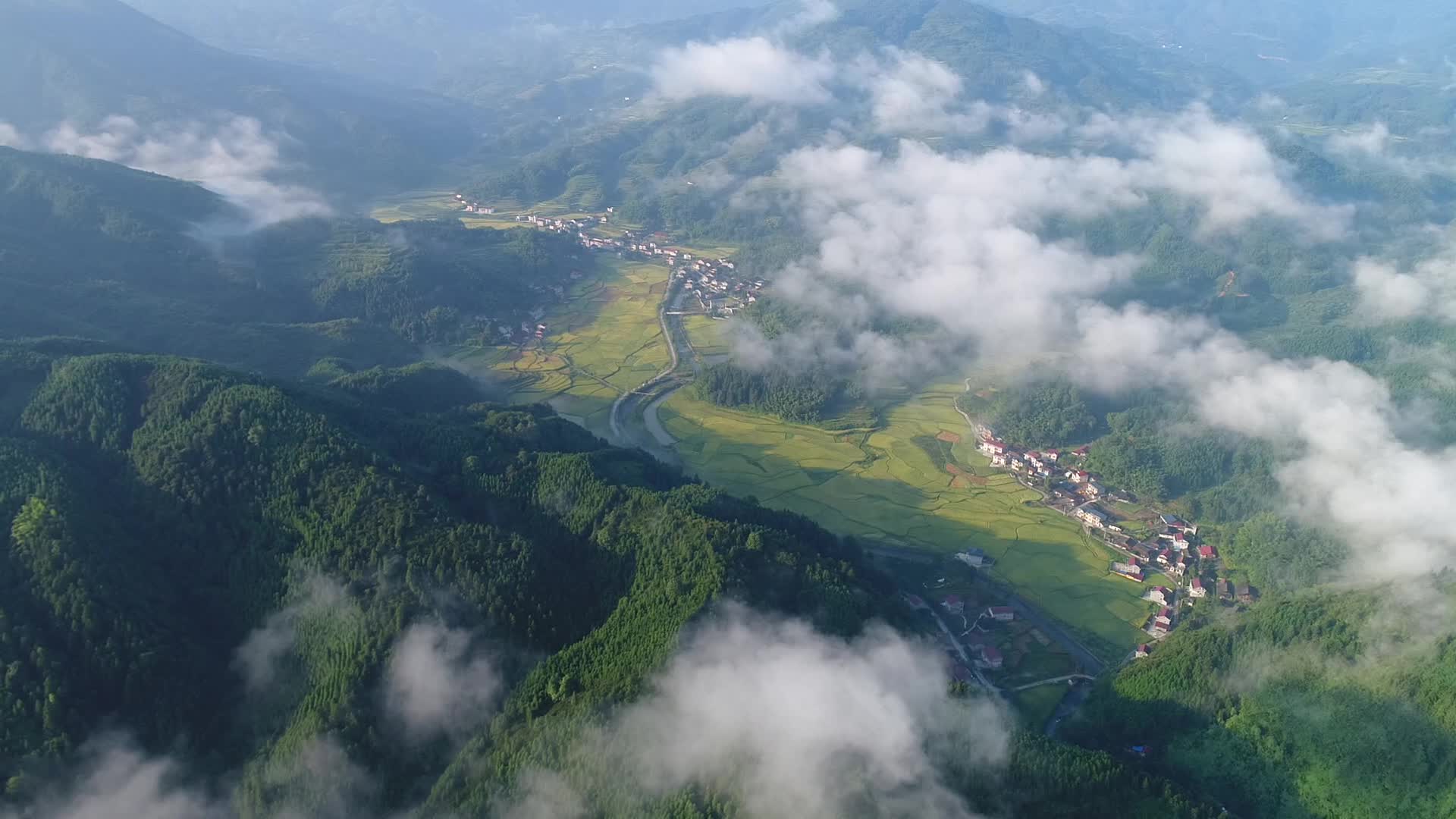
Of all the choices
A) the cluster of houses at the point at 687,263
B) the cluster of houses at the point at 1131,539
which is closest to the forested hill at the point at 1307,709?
the cluster of houses at the point at 1131,539

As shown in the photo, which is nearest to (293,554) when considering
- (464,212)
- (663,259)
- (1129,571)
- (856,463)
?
(856,463)

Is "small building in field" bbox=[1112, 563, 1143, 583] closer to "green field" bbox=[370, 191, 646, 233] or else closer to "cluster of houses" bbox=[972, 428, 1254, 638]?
"cluster of houses" bbox=[972, 428, 1254, 638]

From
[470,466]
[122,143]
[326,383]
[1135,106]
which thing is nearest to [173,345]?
[326,383]

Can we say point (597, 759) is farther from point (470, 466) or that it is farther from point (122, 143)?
point (122, 143)

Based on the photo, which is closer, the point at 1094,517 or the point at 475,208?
the point at 1094,517

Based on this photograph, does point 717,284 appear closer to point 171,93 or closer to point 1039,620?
point 1039,620

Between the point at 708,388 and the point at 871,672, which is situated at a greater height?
the point at 871,672
